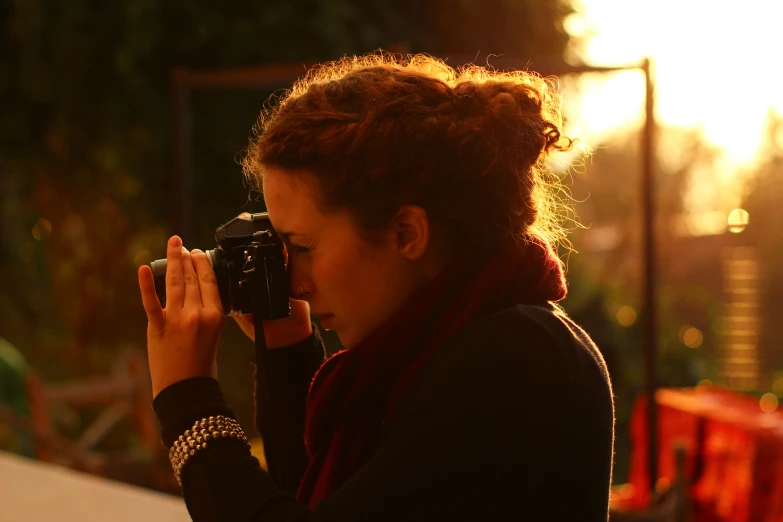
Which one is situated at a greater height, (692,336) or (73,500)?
(73,500)

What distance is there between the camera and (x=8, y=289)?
5.43 metres

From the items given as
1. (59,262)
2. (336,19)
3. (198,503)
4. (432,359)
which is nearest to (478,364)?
(432,359)

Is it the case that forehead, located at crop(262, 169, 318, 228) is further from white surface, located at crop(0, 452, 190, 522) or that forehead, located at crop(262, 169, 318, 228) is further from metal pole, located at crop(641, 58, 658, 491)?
metal pole, located at crop(641, 58, 658, 491)

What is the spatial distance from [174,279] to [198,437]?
20 cm

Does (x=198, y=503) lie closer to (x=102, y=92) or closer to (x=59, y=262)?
(x=102, y=92)

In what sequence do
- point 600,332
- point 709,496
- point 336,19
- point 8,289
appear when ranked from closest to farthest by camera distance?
point 709,496 < point 336,19 < point 600,332 < point 8,289

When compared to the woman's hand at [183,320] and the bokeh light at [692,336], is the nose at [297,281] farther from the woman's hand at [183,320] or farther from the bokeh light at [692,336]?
the bokeh light at [692,336]

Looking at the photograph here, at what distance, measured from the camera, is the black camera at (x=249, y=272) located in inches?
43.9

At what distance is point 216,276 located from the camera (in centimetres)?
111

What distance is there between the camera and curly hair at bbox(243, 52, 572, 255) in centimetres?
99

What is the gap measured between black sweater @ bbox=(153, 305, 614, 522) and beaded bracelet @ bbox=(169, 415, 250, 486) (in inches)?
0.4

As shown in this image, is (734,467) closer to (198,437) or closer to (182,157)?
(182,157)

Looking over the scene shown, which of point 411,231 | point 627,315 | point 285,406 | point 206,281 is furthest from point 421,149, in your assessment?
point 627,315

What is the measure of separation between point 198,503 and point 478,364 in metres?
0.33
